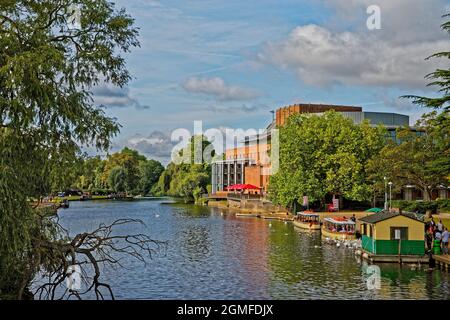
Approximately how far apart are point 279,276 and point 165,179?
363ft

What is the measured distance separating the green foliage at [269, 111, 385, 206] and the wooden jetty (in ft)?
106

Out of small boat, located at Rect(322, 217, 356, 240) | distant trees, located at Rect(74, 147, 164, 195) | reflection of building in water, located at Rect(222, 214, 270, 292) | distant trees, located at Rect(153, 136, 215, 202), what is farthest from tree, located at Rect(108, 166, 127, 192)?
small boat, located at Rect(322, 217, 356, 240)

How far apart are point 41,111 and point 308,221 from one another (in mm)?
45909

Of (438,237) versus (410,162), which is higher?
(410,162)

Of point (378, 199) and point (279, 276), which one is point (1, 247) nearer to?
point (279, 276)

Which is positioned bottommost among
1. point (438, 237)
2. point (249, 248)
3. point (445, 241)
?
point (249, 248)

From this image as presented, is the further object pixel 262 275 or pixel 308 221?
pixel 308 221

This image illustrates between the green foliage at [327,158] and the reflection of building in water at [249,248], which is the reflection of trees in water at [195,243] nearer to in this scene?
the reflection of building in water at [249,248]

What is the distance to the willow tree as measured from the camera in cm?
1156

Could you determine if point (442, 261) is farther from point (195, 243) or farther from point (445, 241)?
point (195, 243)

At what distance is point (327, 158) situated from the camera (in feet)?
207

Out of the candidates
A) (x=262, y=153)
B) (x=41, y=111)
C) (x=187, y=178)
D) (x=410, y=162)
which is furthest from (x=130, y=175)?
(x=41, y=111)

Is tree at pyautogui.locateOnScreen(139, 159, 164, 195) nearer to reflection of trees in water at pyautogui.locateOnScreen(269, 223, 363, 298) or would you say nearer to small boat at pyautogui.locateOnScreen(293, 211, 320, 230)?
small boat at pyautogui.locateOnScreen(293, 211, 320, 230)
